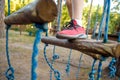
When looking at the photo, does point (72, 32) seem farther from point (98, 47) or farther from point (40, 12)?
point (40, 12)

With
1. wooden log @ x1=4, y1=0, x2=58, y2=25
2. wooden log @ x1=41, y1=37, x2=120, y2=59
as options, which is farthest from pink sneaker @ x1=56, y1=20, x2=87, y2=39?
wooden log @ x1=4, y1=0, x2=58, y2=25

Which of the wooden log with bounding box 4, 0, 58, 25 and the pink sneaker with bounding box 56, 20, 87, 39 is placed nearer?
the wooden log with bounding box 4, 0, 58, 25

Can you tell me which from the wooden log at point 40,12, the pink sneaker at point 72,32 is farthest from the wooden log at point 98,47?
the wooden log at point 40,12

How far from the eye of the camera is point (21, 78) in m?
3.43

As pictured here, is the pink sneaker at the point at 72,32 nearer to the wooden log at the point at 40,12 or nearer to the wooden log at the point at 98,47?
the wooden log at the point at 98,47

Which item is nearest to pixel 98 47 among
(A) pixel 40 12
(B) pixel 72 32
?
(B) pixel 72 32

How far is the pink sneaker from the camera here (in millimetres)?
1163

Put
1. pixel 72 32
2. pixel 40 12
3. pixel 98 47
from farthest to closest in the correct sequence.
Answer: pixel 72 32, pixel 98 47, pixel 40 12

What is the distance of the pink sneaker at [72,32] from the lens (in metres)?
1.16

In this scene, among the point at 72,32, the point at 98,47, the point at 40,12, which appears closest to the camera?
the point at 40,12

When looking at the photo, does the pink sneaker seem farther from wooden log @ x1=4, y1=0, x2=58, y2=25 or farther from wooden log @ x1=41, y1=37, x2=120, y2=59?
wooden log @ x1=4, y1=0, x2=58, y2=25

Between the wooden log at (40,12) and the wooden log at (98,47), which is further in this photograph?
the wooden log at (98,47)

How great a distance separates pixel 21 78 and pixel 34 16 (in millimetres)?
2801

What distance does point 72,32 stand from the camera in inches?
48.1
